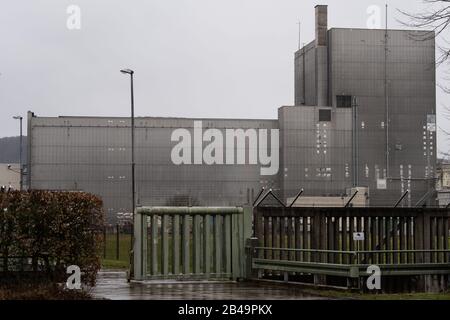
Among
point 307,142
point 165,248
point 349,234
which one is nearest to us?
point 165,248

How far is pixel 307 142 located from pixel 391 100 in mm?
15603

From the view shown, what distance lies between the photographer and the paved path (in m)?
19.9

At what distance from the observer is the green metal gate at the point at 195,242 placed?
25266 mm

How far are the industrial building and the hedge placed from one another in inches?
4154

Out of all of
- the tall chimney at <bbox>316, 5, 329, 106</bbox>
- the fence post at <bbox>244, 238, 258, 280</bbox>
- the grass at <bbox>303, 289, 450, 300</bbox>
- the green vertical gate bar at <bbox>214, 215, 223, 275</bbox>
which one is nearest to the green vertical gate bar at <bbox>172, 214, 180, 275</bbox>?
the green vertical gate bar at <bbox>214, 215, 223, 275</bbox>

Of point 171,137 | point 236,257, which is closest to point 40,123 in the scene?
point 171,137

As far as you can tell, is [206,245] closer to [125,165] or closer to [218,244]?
[218,244]

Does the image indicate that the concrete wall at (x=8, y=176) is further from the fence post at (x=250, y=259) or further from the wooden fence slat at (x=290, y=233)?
the wooden fence slat at (x=290, y=233)

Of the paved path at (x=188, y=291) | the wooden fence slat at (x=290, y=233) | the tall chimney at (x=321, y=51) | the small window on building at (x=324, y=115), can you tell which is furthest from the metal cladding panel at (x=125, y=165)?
the paved path at (x=188, y=291)

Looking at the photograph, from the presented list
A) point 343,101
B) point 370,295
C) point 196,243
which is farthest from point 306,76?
point 370,295

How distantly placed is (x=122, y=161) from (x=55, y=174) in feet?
35.7

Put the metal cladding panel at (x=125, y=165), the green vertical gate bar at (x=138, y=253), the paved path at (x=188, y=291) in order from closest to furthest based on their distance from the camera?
the paved path at (x=188, y=291) < the green vertical gate bar at (x=138, y=253) < the metal cladding panel at (x=125, y=165)

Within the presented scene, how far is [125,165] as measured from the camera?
129 meters
